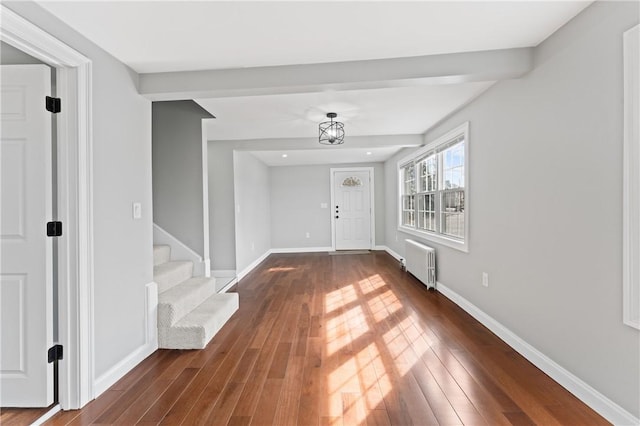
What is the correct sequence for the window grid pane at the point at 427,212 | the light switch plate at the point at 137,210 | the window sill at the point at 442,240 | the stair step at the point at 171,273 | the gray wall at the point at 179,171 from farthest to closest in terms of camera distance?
the window grid pane at the point at 427,212, the gray wall at the point at 179,171, the window sill at the point at 442,240, the stair step at the point at 171,273, the light switch plate at the point at 137,210

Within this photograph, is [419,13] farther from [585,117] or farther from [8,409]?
[8,409]

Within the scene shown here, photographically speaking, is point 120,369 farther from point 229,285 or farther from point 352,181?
point 352,181

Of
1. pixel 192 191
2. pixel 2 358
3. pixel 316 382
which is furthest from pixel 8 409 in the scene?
pixel 192 191

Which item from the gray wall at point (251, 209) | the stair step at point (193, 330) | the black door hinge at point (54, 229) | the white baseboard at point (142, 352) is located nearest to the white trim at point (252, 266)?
the gray wall at point (251, 209)

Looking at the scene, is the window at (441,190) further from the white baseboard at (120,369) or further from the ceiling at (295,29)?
the white baseboard at (120,369)

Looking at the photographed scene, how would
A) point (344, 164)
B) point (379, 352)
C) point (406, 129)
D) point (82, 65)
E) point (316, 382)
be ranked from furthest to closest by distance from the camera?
point (344, 164), point (406, 129), point (379, 352), point (316, 382), point (82, 65)

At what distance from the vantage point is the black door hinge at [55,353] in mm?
1828

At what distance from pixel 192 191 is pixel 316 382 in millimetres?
2581

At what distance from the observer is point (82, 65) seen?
1879 millimetres

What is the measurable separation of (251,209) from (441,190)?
345 centimetres

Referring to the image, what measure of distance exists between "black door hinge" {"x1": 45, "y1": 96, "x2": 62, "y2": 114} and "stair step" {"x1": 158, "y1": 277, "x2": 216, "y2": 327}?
5.24 feet

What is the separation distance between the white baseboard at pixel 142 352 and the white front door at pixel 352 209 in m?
5.56

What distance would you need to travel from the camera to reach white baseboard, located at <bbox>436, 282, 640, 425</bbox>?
1.60m

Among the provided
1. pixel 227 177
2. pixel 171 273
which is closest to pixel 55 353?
pixel 171 273
